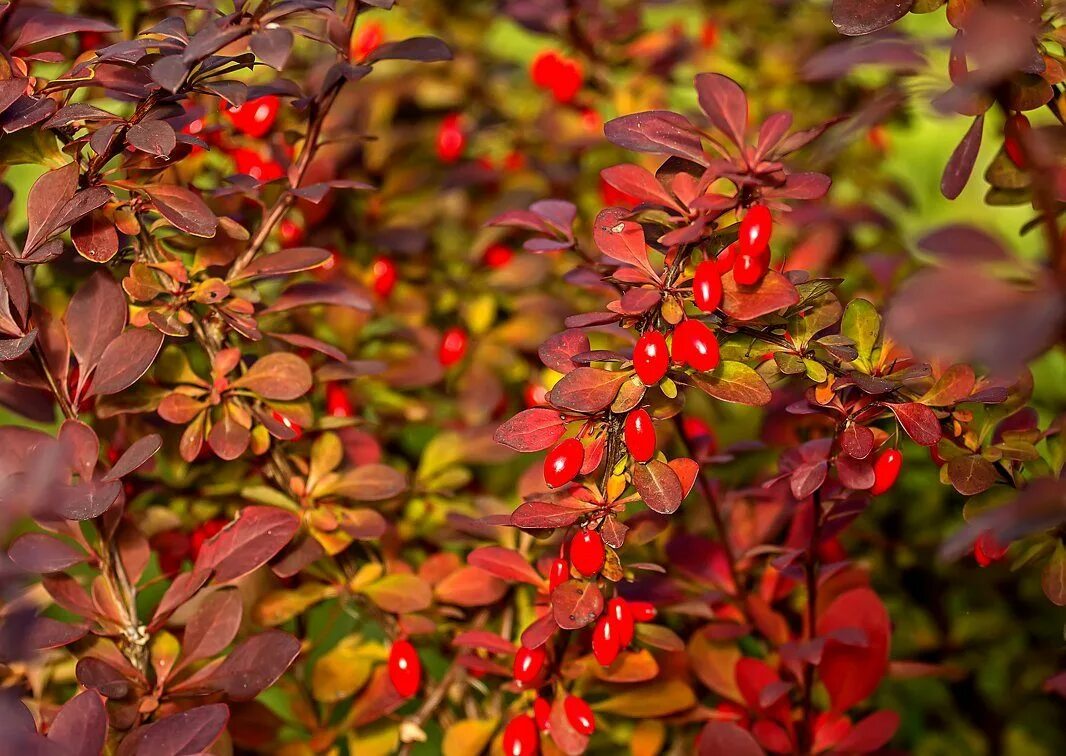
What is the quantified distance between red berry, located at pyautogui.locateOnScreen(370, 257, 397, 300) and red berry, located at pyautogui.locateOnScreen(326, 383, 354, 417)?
0.21 m

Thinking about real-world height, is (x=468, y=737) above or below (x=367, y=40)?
below

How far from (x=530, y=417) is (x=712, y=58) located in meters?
1.13

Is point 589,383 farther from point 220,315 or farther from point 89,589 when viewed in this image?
point 89,589

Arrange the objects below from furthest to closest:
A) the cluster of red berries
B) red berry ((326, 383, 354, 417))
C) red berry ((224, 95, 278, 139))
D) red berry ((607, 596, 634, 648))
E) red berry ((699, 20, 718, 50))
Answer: red berry ((699, 20, 718, 50))
the cluster of red berries
red berry ((224, 95, 278, 139))
red berry ((326, 383, 354, 417))
red berry ((607, 596, 634, 648))

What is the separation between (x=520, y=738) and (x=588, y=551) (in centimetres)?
22

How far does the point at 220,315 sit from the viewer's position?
0.89 meters

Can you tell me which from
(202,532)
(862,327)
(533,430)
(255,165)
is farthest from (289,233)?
(862,327)

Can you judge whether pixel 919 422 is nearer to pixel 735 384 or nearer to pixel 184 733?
pixel 735 384

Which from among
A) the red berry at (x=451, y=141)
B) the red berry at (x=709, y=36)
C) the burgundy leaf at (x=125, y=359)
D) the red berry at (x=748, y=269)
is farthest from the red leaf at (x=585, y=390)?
the red berry at (x=709, y=36)

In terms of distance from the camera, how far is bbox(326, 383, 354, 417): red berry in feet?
3.83

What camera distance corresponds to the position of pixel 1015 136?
31.6 inches

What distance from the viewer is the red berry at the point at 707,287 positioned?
71 centimetres

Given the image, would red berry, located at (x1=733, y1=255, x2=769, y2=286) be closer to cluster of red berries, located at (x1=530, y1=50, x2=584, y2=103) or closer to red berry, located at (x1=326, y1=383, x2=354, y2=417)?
red berry, located at (x1=326, y1=383, x2=354, y2=417)

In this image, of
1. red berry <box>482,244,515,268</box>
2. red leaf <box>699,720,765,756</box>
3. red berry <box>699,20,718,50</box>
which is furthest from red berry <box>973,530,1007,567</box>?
red berry <box>699,20,718,50</box>
